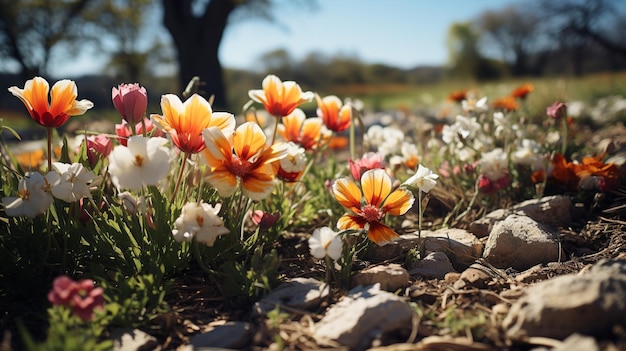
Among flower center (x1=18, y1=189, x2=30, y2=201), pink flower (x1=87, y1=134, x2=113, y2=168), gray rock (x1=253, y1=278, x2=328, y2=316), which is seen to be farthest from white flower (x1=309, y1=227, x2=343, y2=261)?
pink flower (x1=87, y1=134, x2=113, y2=168)

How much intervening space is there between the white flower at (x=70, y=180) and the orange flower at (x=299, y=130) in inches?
39.5

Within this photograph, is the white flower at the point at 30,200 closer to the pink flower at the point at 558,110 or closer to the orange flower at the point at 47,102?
the orange flower at the point at 47,102

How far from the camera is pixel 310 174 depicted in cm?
299

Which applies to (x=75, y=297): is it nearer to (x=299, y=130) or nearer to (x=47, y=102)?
(x=47, y=102)

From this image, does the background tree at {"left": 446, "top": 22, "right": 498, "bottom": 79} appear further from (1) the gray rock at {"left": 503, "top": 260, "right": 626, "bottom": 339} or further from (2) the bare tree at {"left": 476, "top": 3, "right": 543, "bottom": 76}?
(1) the gray rock at {"left": 503, "top": 260, "right": 626, "bottom": 339}

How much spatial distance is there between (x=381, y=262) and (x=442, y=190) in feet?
2.67

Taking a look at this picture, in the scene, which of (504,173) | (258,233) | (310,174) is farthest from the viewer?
(310,174)

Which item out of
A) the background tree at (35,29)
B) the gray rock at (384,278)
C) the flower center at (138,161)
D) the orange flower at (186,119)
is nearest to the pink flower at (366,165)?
the gray rock at (384,278)

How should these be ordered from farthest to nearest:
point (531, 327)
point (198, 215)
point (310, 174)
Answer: point (310, 174)
point (198, 215)
point (531, 327)

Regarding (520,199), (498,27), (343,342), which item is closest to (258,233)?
(343,342)

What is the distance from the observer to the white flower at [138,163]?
1332 millimetres

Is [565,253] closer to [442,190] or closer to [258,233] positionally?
[442,190]

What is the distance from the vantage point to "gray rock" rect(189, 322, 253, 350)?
54.2 inches

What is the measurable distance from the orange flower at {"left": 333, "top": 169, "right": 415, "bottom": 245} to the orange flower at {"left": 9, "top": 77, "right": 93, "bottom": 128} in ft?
3.09
